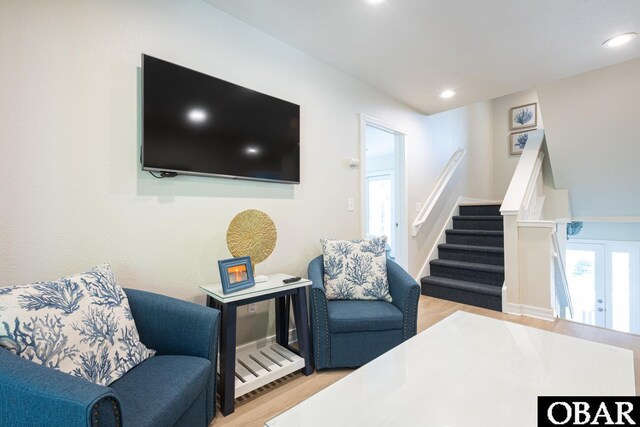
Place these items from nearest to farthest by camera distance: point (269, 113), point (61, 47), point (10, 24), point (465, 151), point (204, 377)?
point (204, 377) → point (10, 24) → point (61, 47) → point (269, 113) → point (465, 151)

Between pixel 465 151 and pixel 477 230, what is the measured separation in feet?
4.85

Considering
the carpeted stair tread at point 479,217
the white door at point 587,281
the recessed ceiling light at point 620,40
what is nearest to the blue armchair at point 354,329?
the recessed ceiling light at point 620,40

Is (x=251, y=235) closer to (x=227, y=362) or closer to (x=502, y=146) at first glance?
(x=227, y=362)

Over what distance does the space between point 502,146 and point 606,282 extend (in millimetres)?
2751

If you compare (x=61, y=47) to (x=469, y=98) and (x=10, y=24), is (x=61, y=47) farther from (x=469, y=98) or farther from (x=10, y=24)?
(x=469, y=98)

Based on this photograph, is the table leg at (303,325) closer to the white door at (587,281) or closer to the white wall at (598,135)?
the white wall at (598,135)

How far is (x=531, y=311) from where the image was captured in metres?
3.04

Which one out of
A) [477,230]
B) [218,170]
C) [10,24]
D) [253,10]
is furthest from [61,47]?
[477,230]

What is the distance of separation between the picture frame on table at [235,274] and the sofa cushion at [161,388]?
453 millimetres

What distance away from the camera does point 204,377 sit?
1.29 meters

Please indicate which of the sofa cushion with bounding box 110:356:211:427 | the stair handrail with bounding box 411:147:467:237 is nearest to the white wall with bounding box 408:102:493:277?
the stair handrail with bounding box 411:147:467:237

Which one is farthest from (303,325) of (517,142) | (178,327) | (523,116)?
(523,116)

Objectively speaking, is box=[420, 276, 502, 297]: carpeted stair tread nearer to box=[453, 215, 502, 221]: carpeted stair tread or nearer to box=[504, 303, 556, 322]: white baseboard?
box=[504, 303, 556, 322]: white baseboard

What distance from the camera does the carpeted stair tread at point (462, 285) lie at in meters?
3.31
